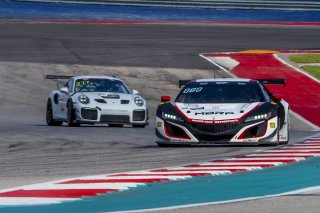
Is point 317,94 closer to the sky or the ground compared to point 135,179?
closer to the ground

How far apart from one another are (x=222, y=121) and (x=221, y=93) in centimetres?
132

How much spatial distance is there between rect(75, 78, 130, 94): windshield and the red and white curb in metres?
9.31

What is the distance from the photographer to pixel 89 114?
23688mm

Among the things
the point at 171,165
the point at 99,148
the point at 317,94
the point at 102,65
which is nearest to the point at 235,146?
the point at 99,148

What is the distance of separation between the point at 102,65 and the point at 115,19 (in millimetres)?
21913

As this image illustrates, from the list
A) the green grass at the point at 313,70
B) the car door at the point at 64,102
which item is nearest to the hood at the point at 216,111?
the car door at the point at 64,102

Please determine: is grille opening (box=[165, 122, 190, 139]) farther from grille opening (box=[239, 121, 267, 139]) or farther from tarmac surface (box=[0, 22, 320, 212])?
grille opening (box=[239, 121, 267, 139])

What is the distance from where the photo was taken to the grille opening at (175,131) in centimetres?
1717

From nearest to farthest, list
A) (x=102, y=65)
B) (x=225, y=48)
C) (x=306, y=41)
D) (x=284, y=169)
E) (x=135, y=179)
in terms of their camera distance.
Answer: (x=135, y=179) < (x=284, y=169) < (x=102, y=65) < (x=225, y=48) < (x=306, y=41)

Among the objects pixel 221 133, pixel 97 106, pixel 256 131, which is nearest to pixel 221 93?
pixel 256 131

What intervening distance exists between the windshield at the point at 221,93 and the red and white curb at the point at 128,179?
2.39 metres

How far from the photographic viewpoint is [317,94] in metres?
31.0

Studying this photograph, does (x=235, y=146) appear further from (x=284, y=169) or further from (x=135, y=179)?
(x=135, y=179)

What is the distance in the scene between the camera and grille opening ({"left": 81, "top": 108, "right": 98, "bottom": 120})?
23.7 metres
